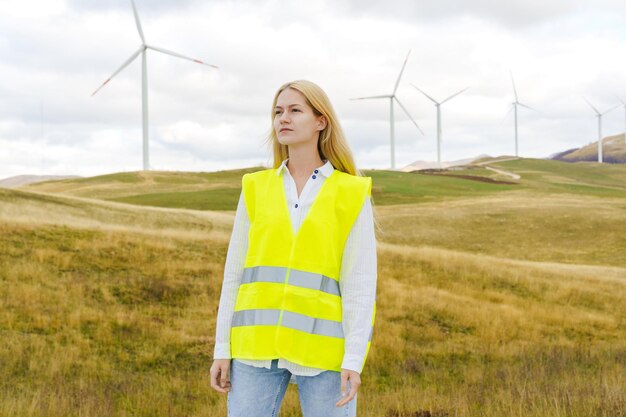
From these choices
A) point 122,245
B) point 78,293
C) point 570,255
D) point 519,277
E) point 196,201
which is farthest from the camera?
point 196,201

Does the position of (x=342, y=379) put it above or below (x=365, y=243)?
below

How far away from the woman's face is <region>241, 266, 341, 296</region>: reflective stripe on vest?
713 millimetres

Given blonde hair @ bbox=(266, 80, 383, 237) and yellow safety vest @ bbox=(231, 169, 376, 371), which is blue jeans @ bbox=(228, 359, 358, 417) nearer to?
yellow safety vest @ bbox=(231, 169, 376, 371)

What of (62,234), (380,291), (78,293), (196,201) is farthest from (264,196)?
(196,201)

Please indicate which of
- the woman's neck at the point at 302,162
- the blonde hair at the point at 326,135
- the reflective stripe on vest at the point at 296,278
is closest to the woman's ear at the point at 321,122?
the blonde hair at the point at 326,135

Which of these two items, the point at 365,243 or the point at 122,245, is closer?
the point at 365,243

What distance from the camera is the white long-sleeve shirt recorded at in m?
3.27

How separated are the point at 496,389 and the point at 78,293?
9754 mm

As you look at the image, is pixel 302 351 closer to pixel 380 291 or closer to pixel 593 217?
pixel 380 291

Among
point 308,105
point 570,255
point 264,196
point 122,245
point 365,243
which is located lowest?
point 570,255

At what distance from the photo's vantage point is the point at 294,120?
11.7ft

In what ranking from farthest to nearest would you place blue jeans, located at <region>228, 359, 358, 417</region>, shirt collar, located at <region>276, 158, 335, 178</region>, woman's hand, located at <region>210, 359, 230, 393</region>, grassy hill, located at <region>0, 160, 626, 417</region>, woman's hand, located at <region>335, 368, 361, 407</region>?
grassy hill, located at <region>0, 160, 626, 417</region> → shirt collar, located at <region>276, 158, 335, 178</region> → woman's hand, located at <region>210, 359, 230, 393</region> → blue jeans, located at <region>228, 359, 358, 417</region> → woman's hand, located at <region>335, 368, 361, 407</region>

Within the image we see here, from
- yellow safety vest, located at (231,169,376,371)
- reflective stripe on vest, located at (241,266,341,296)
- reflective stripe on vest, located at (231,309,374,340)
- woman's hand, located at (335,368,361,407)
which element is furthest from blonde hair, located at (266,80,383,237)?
woman's hand, located at (335,368,361,407)

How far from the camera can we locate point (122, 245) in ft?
62.8
